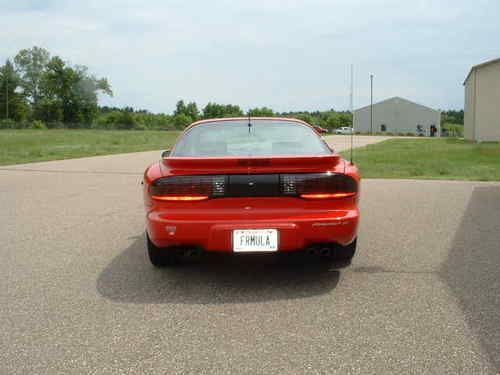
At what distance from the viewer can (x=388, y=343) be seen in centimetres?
277

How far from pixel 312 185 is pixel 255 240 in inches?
21.8

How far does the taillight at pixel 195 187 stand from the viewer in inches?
141

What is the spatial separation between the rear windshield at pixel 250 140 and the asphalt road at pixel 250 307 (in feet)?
3.15

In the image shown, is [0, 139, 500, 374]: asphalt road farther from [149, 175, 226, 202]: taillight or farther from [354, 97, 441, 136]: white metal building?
[354, 97, 441, 136]: white metal building

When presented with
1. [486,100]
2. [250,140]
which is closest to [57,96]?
[486,100]

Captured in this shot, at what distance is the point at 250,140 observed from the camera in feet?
14.5

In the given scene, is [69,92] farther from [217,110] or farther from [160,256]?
[160,256]

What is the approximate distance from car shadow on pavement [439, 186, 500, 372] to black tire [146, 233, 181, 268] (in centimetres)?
211

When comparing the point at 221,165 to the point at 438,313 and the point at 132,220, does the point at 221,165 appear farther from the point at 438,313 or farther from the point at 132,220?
the point at 132,220

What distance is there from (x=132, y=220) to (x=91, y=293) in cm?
274

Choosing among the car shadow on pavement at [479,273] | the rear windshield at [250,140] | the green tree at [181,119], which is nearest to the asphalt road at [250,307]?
the car shadow on pavement at [479,273]

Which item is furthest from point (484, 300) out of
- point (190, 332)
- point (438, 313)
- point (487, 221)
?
point (487, 221)

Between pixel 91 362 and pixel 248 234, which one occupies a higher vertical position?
pixel 248 234

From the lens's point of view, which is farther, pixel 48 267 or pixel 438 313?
pixel 48 267
